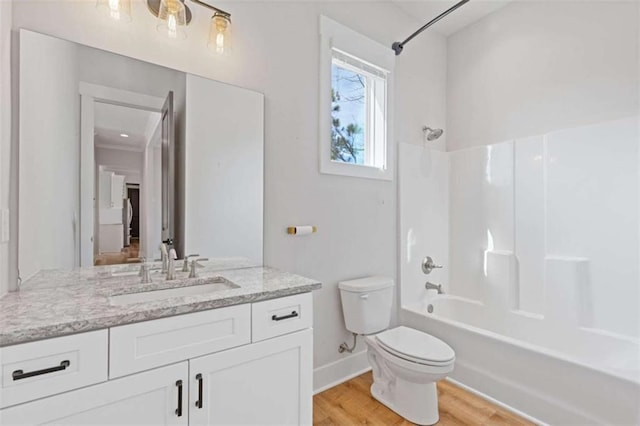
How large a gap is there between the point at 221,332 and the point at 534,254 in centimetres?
232

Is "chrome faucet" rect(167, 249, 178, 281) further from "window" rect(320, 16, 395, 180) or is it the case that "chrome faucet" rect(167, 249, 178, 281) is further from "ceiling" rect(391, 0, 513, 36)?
"ceiling" rect(391, 0, 513, 36)

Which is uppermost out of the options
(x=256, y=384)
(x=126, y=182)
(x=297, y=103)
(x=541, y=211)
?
(x=297, y=103)

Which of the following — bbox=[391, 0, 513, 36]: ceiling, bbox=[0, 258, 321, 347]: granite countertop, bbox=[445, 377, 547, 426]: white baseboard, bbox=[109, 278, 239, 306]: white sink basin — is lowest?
bbox=[445, 377, 547, 426]: white baseboard

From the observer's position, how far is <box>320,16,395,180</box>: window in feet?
6.91

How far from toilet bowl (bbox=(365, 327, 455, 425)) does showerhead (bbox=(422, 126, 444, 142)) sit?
64.8 inches

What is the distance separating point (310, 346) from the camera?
1.38m

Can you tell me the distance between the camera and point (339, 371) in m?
2.18

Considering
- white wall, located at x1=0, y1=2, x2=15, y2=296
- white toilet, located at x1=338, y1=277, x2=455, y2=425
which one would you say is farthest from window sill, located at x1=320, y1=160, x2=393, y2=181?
white wall, located at x1=0, y1=2, x2=15, y2=296

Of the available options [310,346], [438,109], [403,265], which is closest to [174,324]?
[310,346]

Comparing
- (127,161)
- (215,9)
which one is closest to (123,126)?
(127,161)

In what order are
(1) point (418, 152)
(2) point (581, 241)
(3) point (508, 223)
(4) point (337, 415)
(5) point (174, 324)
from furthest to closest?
(1) point (418, 152), (3) point (508, 223), (2) point (581, 241), (4) point (337, 415), (5) point (174, 324)

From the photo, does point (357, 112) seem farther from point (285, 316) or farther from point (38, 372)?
point (38, 372)

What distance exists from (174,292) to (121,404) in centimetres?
51

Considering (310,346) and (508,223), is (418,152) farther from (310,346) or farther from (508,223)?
(310,346)
